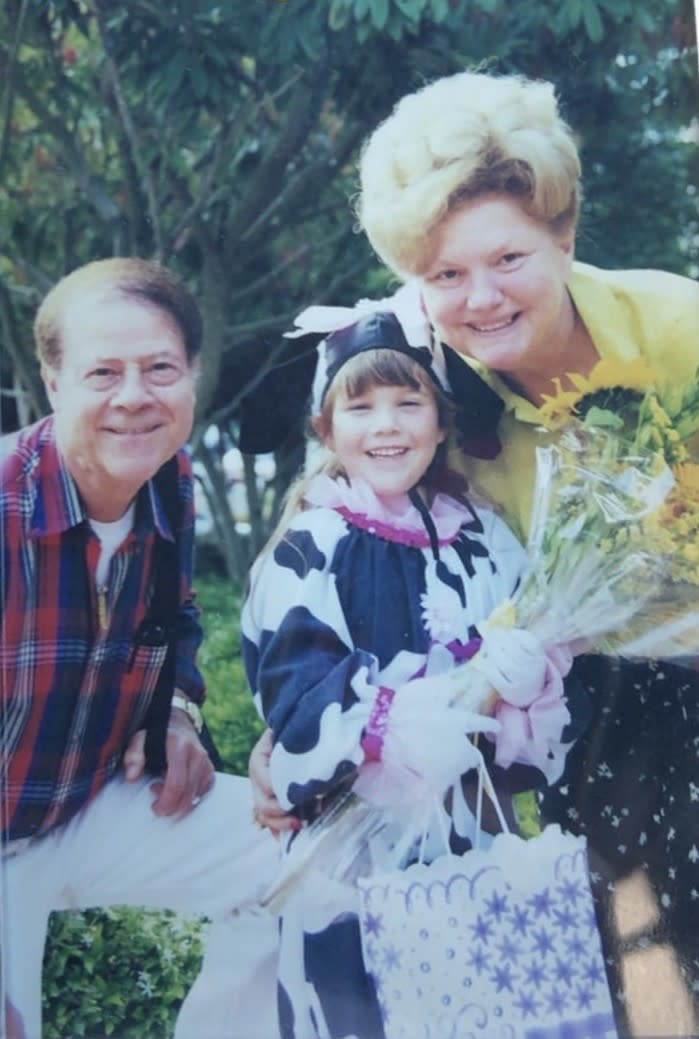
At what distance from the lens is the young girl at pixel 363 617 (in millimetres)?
2725

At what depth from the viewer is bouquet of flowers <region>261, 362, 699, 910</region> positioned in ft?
8.96

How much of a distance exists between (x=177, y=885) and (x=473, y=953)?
28.0 inches

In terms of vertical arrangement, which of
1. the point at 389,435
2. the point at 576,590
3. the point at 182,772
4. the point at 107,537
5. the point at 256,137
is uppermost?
the point at 256,137

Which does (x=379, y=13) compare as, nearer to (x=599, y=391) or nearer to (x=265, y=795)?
(x=599, y=391)

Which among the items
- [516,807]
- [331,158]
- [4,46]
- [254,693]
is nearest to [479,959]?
[516,807]

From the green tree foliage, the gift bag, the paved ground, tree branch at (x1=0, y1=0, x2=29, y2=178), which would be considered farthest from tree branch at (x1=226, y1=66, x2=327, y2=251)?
the paved ground

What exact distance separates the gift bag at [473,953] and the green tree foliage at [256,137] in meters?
0.89

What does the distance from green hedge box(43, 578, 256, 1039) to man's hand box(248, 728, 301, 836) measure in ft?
0.10

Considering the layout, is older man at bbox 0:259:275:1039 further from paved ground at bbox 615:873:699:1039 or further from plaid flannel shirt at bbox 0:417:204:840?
paved ground at bbox 615:873:699:1039

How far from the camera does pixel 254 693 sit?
284 cm

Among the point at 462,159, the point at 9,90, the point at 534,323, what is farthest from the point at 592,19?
the point at 9,90

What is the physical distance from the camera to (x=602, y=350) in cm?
283

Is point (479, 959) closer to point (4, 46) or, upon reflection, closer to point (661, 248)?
point (661, 248)

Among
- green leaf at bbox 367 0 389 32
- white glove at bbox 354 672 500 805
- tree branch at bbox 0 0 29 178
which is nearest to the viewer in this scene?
white glove at bbox 354 672 500 805
